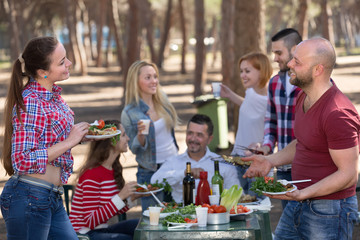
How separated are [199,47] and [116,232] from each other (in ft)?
44.9

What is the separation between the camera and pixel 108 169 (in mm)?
5590

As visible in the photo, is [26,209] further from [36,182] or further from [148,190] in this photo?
[148,190]

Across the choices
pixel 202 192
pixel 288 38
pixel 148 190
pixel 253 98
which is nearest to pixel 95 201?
pixel 148 190

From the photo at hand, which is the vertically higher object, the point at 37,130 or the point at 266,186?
the point at 37,130

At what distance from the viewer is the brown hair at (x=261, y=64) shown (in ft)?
21.2

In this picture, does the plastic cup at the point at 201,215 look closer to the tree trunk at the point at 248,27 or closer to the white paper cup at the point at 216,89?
the white paper cup at the point at 216,89

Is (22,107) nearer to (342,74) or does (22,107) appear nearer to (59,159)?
(59,159)

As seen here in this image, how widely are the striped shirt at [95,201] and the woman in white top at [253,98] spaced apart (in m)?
1.54

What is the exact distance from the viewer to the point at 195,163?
19.4 ft

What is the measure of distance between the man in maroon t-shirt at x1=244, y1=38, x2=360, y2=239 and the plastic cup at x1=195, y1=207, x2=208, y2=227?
603mm

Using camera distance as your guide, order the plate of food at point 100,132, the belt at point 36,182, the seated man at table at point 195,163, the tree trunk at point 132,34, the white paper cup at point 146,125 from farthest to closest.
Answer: the tree trunk at point 132,34 → the white paper cup at point 146,125 → the seated man at table at point 195,163 → the plate of food at point 100,132 → the belt at point 36,182

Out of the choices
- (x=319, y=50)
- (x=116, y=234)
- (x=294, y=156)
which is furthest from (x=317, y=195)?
(x=116, y=234)

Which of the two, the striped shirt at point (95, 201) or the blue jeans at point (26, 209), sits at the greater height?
the blue jeans at point (26, 209)

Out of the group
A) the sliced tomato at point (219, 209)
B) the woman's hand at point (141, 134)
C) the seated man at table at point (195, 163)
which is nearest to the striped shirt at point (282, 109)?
→ the seated man at table at point (195, 163)
